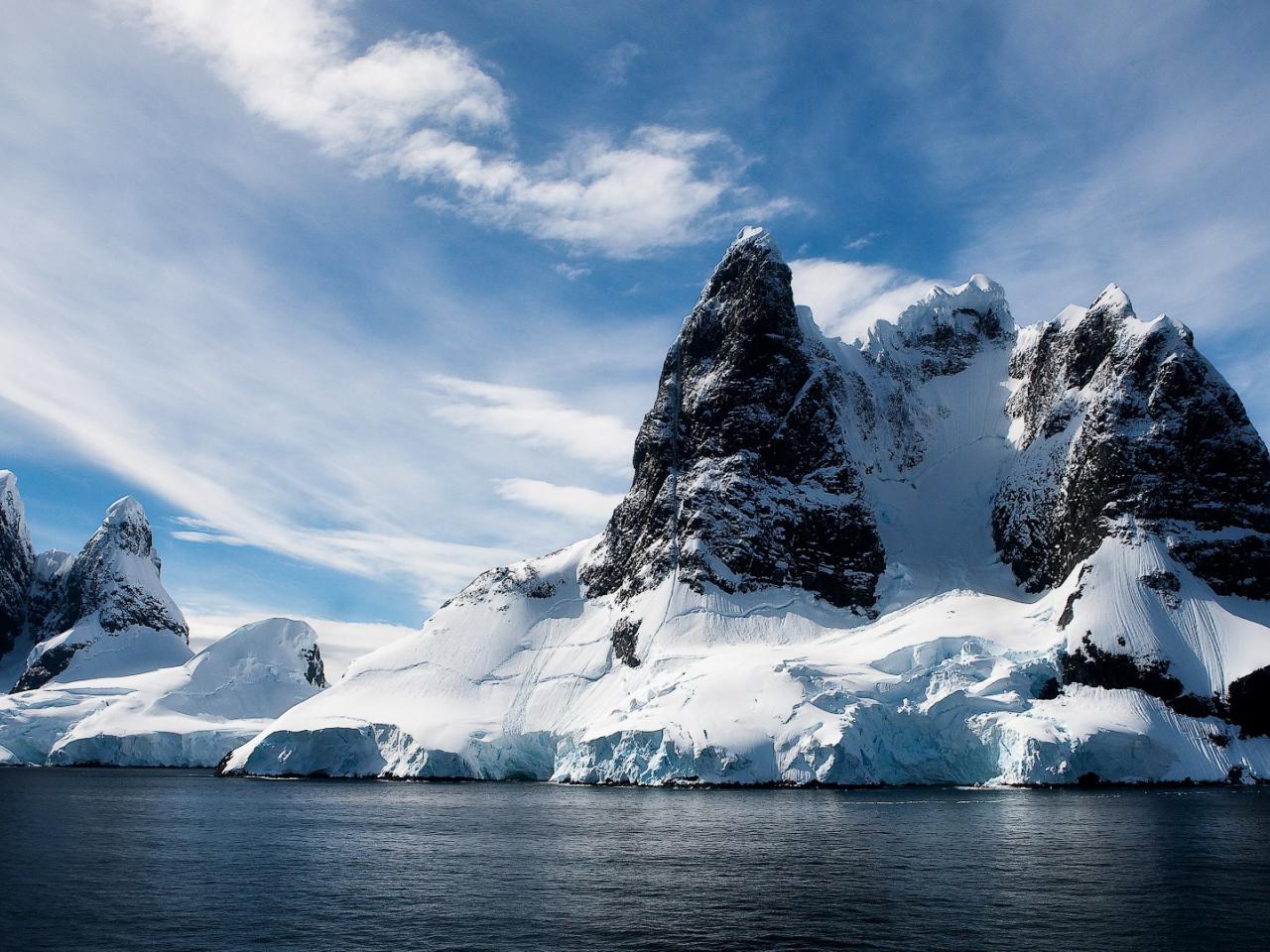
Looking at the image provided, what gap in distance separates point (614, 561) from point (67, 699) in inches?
4453

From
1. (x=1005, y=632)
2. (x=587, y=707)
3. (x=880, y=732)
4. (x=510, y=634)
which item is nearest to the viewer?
(x=880, y=732)

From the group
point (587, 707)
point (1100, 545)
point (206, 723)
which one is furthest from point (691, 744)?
point (206, 723)

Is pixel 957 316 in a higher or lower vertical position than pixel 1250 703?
higher

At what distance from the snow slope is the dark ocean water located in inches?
3747

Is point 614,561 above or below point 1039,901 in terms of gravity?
above

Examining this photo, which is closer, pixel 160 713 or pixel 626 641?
pixel 626 641

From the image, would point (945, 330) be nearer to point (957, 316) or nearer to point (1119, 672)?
point (957, 316)

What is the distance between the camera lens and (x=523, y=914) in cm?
3819

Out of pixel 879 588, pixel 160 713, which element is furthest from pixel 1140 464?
pixel 160 713

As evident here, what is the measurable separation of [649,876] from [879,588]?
101304 millimetres

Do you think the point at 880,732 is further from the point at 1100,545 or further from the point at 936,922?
the point at 936,922

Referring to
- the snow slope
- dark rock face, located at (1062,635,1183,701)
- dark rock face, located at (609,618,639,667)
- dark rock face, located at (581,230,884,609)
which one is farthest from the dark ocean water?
the snow slope

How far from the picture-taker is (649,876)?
152 feet

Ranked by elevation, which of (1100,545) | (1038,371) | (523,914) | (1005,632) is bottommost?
(523,914)
